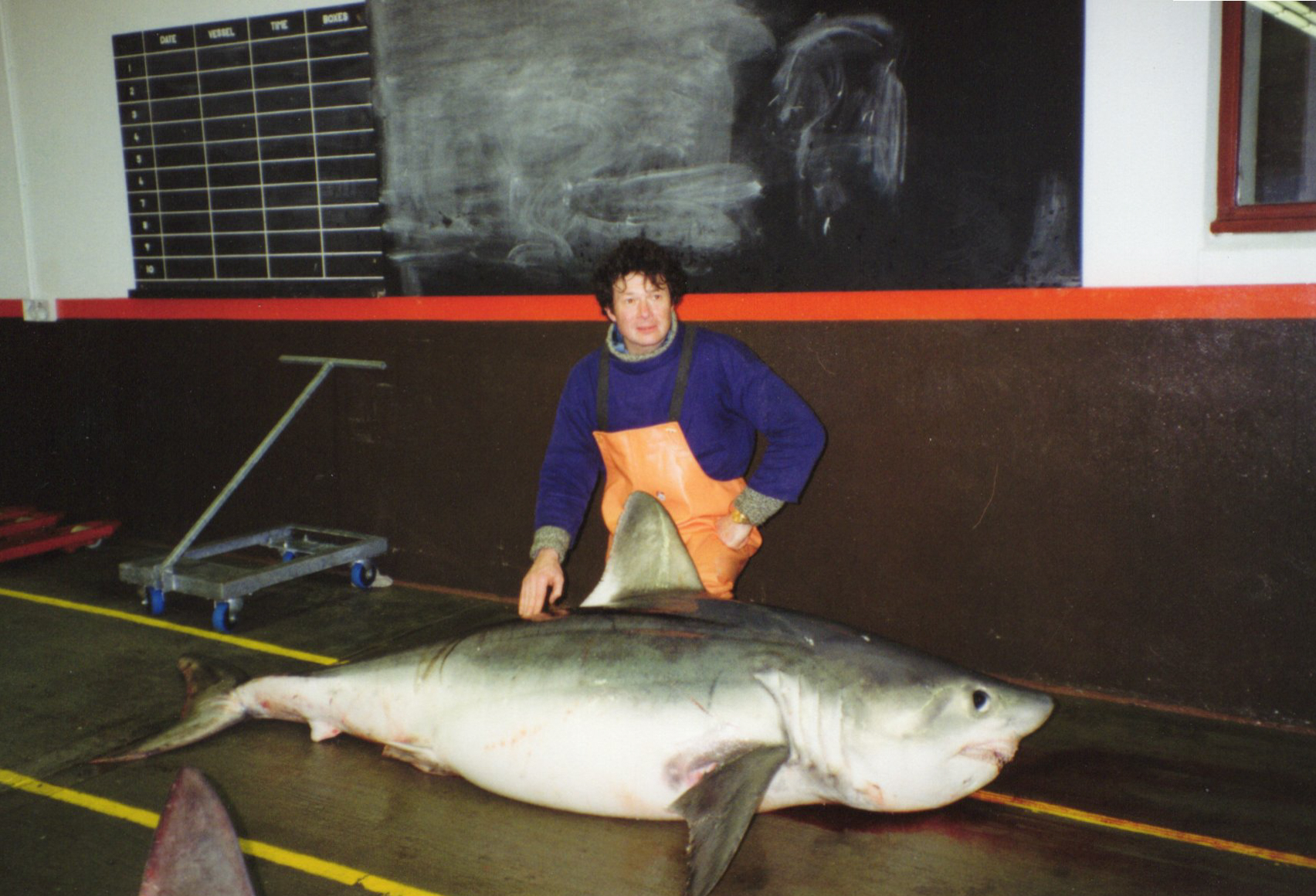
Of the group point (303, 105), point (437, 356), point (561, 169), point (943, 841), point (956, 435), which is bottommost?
point (943, 841)

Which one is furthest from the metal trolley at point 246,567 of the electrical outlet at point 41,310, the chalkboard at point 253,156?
the electrical outlet at point 41,310

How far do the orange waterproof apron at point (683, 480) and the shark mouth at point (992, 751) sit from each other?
1.13 meters

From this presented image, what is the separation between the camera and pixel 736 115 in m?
3.98

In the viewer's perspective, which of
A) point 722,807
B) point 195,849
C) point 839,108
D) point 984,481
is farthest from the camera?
point 839,108

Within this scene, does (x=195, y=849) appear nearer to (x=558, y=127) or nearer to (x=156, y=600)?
(x=156, y=600)

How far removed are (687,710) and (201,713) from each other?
63.3 inches

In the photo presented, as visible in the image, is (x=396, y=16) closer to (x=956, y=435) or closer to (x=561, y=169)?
(x=561, y=169)

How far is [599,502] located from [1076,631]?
2.20m

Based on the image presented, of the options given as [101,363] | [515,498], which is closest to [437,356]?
[515,498]

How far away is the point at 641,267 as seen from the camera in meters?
3.17

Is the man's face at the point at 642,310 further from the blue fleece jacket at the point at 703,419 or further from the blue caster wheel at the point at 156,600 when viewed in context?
the blue caster wheel at the point at 156,600

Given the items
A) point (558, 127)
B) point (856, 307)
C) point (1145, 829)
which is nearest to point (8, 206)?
point (558, 127)

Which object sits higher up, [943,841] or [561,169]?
[561,169]

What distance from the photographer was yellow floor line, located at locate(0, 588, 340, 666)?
12.8ft
